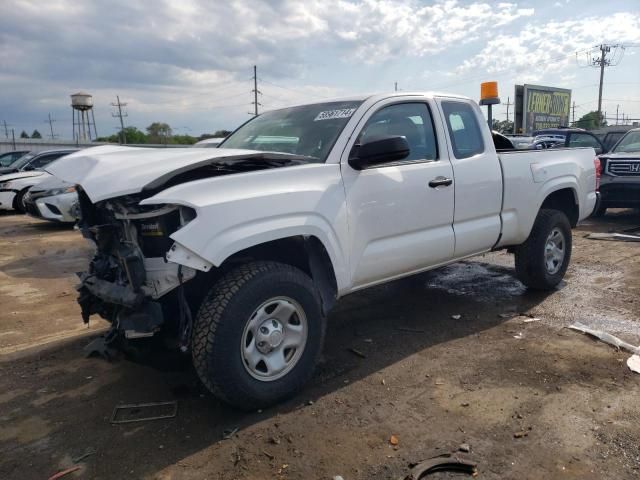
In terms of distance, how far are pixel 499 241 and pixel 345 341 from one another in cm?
180

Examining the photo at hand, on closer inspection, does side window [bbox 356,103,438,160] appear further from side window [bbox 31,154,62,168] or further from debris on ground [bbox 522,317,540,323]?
side window [bbox 31,154,62,168]

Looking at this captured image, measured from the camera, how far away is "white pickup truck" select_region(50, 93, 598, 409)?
9.89 feet

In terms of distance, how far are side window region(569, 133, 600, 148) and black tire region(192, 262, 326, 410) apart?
478 inches

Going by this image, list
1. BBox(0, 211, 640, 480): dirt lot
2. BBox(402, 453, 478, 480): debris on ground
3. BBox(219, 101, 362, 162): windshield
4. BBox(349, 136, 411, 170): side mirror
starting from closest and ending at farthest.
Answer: BBox(402, 453, 478, 480): debris on ground
BBox(0, 211, 640, 480): dirt lot
BBox(349, 136, 411, 170): side mirror
BBox(219, 101, 362, 162): windshield

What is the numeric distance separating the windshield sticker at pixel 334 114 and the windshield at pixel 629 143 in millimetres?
9037

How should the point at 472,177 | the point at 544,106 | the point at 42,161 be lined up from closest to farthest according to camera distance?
1. the point at 472,177
2. the point at 42,161
3. the point at 544,106

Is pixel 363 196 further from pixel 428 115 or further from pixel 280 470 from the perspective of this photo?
pixel 280 470

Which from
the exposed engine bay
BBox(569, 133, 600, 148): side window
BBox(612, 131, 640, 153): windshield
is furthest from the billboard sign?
the exposed engine bay

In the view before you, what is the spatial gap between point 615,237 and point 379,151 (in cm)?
679

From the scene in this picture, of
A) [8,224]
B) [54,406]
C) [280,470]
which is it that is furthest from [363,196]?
[8,224]

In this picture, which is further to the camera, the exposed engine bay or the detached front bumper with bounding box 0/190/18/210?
the detached front bumper with bounding box 0/190/18/210

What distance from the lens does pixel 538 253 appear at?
5.45 metres

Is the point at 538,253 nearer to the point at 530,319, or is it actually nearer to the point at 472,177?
the point at 530,319

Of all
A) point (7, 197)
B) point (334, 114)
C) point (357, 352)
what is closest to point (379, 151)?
point (334, 114)
